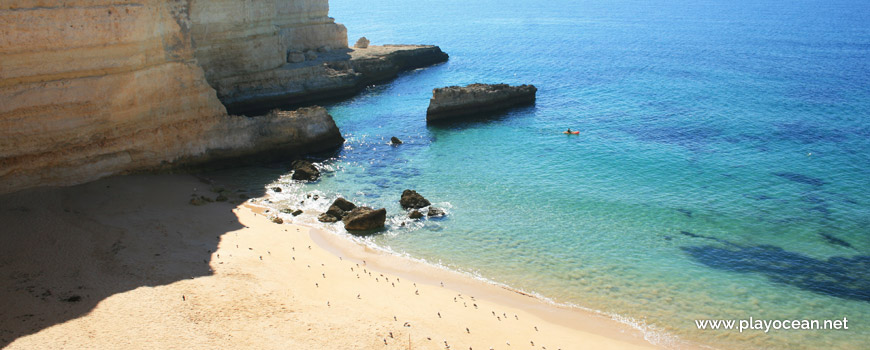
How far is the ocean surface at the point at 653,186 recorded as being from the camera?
1692cm

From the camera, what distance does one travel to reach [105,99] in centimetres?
2114

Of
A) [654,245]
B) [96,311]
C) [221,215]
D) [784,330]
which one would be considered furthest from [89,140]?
[784,330]

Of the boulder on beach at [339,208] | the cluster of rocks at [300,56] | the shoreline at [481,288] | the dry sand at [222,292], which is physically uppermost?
the cluster of rocks at [300,56]

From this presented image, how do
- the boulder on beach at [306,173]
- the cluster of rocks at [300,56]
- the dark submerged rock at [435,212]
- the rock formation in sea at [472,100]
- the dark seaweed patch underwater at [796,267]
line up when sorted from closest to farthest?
1. the dark seaweed patch underwater at [796,267]
2. the dark submerged rock at [435,212]
3. the boulder on beach at [306,173]
4. the rock formation in sea at [472,100]
5. the cluster of rocks at [300,56]

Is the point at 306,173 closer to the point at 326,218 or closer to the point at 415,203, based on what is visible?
the point at 326,218

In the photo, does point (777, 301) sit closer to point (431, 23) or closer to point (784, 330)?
point (784, 330)

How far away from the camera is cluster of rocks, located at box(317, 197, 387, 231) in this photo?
68.8ft

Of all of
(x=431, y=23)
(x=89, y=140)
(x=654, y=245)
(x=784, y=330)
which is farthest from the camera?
(x=431, y=23)

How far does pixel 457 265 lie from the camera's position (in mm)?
18562

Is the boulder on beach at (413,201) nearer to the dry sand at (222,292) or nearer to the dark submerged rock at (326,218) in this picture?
the dark submerged rock at (326,218)

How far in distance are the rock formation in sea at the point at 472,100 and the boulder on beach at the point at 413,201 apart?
543 inches

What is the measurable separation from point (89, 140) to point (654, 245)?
63.3 ft

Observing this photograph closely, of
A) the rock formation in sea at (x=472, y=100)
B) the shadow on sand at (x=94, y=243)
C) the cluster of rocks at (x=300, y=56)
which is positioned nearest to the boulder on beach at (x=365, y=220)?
the shadow on sand at (x=94, y=243)

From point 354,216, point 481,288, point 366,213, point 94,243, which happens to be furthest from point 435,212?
point 94,243
